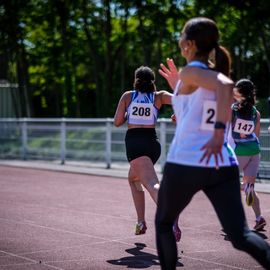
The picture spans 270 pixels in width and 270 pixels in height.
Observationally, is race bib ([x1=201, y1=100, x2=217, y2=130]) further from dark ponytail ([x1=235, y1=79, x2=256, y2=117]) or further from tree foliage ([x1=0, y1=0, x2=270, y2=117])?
tree foliage ([x1=0, y1=0, x2=270, y2=117])

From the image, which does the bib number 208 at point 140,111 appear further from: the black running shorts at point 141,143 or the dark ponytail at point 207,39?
the dark ponytail at point 207,39

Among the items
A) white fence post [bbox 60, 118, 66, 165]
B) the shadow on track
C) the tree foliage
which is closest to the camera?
the shadow on track

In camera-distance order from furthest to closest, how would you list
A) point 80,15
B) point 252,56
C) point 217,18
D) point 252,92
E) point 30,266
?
point 252,56
point 80,15
point 217,18
point 252,92
point 30,266

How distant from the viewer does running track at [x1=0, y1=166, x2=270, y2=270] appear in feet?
20.6

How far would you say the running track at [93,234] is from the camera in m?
6.27

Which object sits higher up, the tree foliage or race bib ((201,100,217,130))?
the tree foliage

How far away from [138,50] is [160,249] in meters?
33.0

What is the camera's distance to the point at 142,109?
7312 millimetres

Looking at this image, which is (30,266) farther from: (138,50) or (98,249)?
(138,50)

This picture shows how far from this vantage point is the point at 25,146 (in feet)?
73.6

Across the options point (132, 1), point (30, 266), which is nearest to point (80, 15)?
point (132, 1)

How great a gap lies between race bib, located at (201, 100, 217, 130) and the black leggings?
0.28 metres

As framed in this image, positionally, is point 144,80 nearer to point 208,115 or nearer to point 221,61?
point 221,61

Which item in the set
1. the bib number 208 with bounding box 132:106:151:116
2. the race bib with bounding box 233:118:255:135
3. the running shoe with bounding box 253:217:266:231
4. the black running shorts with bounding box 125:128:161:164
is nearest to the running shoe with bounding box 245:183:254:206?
the running shoe with bounding box 253:217:266:231
